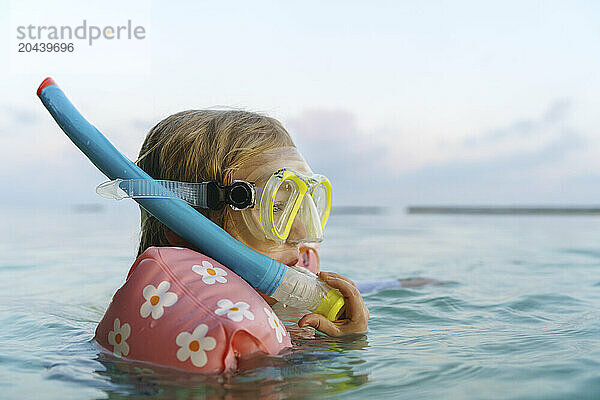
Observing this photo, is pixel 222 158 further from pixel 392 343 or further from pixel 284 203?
pixel 392 343

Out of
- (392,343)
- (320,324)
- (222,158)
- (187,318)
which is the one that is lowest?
(392,343)

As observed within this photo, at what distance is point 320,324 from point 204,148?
0.89 m

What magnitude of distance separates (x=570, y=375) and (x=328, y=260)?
4617 millimetres

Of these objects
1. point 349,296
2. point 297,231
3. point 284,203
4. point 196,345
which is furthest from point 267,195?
point 196,345

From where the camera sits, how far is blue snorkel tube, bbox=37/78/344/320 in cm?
243

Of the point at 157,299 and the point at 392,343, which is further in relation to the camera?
the point at 392,343

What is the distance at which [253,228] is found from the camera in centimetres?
266

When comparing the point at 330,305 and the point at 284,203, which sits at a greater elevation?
the point at 284,203

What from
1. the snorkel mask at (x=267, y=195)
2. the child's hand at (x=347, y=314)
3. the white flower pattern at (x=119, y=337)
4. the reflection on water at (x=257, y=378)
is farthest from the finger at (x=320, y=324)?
the white flower pattern at (x=119, y=337)

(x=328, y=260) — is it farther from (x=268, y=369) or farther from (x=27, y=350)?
(x=268, y=369)

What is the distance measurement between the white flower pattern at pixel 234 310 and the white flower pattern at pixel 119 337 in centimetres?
33

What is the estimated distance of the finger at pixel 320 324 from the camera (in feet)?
8.09

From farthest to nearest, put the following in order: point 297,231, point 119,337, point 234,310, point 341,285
→ point 297,231
point 341,285
point 119,337
point 234,310

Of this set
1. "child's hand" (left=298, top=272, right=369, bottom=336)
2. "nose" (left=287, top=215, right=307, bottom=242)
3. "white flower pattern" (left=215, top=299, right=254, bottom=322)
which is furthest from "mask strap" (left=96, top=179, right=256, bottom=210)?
"white flower pattern" (left=215, top=299, right=254, bottom=322)
